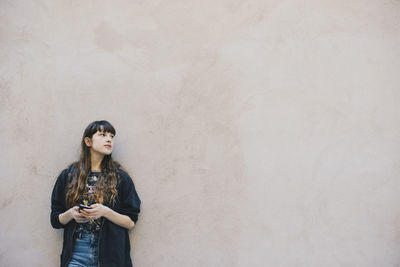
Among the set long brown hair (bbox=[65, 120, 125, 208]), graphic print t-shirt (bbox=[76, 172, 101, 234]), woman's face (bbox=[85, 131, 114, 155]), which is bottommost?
graphic print t-shirt (bbox=[76, 172, 101, 234])

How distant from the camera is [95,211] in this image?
8.15 feet

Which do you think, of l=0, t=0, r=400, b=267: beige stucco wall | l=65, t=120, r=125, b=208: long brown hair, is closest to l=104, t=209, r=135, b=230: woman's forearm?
l=65, t=120, r=125, b=208: long brown hair

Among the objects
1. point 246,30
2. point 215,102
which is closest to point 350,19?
point 246,30

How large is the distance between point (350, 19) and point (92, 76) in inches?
96.3

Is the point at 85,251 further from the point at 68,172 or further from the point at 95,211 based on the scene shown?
the point at 68,172

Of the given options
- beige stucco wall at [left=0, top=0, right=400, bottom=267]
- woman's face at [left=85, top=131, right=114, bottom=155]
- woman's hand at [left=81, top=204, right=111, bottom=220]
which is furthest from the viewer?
beige stucco wall at [left=0, top=0, right=400, bottom=267]

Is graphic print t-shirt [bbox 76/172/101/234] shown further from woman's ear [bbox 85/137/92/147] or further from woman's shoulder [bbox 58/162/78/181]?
woman's ear [bbox 85/137/92/147]

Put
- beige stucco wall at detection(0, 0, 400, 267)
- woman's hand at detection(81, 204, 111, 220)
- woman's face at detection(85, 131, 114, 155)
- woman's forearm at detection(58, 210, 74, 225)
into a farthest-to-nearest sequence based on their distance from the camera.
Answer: beige stucco wall at detection(0, 0, 400, 267), woman's face at detection(85, 131, 114, 155), woman's forearm at detection(58, 210, 74, 225), woman's hand at detection(81, 204, 111, 220)

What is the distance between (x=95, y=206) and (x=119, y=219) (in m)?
0.23

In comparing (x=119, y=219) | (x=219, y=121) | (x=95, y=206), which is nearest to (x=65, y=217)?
(x=95, y=206)

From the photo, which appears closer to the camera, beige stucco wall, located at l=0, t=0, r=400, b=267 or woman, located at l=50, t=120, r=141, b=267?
woman, located at l=50, t=120, r=141, b=267

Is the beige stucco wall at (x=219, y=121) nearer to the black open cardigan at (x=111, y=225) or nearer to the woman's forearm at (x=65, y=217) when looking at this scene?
the black open cardigan at (x=111, y=225)

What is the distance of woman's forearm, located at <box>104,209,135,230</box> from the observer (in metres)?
2.57

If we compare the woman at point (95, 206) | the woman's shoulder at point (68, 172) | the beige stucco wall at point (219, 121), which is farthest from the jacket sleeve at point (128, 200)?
the woman's shoulder at point (68, 172)
